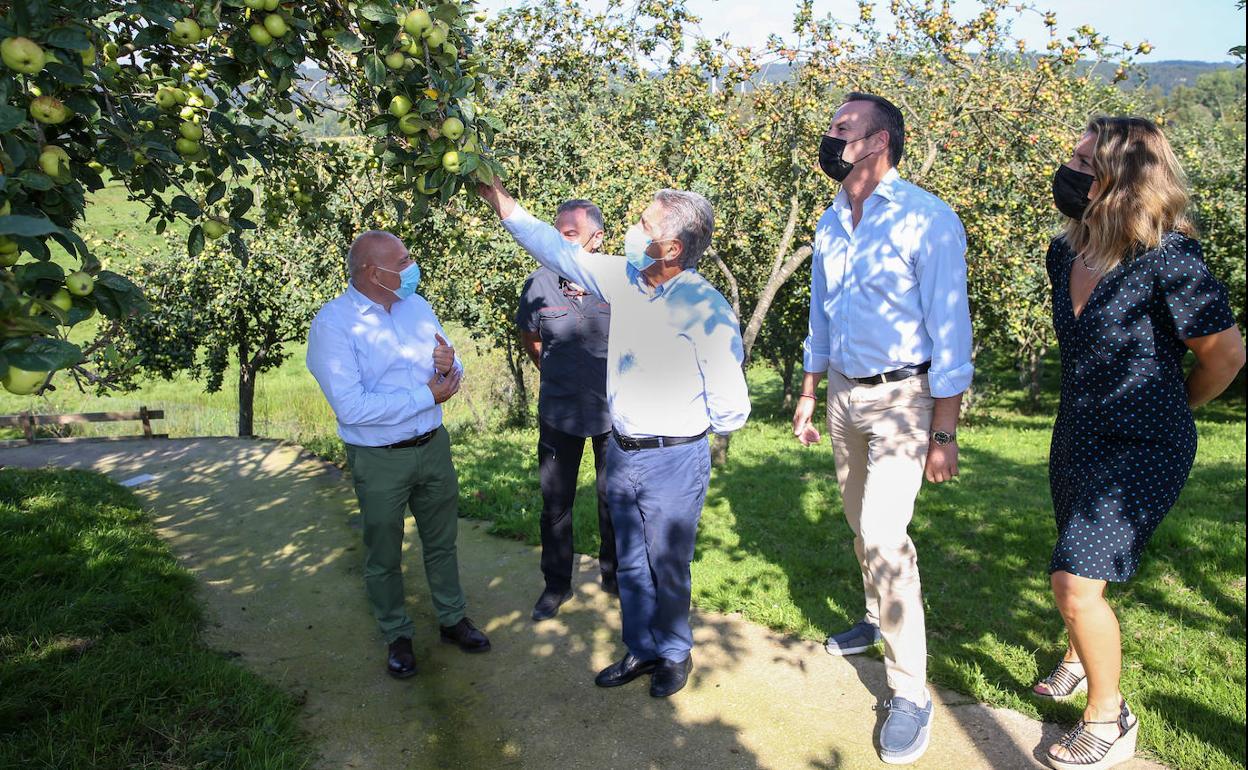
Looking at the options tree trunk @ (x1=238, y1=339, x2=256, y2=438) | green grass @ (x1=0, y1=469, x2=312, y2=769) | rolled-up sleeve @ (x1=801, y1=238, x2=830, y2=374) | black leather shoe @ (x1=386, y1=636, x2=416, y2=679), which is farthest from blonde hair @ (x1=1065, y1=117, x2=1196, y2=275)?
tree trunk @ (x1=238, y1=339, x2=256, y2=438)

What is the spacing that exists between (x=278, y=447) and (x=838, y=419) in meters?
8.19

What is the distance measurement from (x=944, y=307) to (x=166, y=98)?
2577mm

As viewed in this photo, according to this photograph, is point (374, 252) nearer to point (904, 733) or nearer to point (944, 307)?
point (944, 307)

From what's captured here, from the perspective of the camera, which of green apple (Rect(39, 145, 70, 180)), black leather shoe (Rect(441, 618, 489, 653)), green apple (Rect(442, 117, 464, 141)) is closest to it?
green apple (Rect(39, 145, 70, 180))

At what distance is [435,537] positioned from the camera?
3920 mm

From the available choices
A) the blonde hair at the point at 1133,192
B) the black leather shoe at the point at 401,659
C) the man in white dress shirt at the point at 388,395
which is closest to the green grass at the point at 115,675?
the black leather shoe at the point at 401,659

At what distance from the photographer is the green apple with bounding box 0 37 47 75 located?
1.63 m

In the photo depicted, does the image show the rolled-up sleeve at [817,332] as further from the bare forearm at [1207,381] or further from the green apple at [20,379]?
the green apple at [20,379]

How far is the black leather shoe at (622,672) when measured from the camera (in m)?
3.58

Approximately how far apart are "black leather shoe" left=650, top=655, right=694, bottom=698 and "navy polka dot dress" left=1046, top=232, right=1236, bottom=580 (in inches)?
60.6

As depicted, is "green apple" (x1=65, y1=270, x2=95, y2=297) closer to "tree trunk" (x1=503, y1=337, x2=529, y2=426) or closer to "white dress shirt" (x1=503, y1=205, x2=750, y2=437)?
"white dress shirt" (x1=503, y1=205, x2=750, y2=437)

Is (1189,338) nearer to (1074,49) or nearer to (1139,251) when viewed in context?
(1139,251)

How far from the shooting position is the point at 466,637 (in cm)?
396

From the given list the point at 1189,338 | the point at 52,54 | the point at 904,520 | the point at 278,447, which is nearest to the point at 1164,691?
the point at 904,520
